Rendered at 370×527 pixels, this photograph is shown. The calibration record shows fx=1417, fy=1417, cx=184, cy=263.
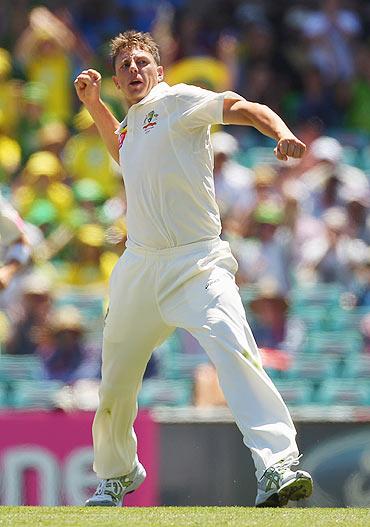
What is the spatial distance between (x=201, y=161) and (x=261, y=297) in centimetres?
397

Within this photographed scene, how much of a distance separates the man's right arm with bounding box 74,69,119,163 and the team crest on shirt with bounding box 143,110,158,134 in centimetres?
46

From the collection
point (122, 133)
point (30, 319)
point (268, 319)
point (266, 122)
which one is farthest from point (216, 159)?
point (266, 122)

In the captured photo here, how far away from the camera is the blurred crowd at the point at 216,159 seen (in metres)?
9.17

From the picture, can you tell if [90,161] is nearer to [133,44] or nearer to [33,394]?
[33,394]

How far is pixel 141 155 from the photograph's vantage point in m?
5.29

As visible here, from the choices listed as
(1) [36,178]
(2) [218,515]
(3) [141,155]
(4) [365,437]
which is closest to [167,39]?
(1) [36,178]

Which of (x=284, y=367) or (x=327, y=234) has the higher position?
(x=327, y=234)

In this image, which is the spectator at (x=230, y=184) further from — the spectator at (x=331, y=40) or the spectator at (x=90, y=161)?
the spectator at (x=331, y=40)

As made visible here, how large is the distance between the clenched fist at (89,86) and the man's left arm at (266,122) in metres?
0.83

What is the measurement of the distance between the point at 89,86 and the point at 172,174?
731 millimetres

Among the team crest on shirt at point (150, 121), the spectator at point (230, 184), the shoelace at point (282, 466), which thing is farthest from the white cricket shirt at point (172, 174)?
the spectator at point (230, 184)

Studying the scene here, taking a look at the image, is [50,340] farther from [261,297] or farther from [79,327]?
[261,297]

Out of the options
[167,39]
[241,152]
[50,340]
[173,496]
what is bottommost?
[173,496]

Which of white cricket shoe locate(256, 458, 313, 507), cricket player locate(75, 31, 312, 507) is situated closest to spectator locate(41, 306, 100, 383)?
cricket player locate(75, 31, 312, 507)
